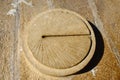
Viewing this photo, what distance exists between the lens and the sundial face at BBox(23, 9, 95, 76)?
185 centimetres

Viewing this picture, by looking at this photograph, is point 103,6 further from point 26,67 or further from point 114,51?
point 26,67

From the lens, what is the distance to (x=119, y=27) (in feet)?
7.28

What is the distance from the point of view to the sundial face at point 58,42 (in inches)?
72.9

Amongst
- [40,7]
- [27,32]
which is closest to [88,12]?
[40,7]

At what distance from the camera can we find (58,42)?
1910 millimetres

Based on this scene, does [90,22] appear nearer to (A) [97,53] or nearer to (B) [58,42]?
(A) [97,53]

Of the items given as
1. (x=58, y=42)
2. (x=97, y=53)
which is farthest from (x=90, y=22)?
(x=58, y=42)

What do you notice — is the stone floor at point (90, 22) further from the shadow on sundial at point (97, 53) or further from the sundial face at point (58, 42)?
the sundial face at point (58, 42)

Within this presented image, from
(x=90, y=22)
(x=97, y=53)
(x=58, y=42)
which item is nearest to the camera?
(x=58, y=42)

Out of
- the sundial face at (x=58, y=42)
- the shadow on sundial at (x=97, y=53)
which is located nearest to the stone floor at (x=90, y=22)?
the shadow on sundial at (x=97, y=53)

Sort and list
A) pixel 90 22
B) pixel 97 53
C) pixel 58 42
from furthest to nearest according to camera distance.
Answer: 1. pixel 90 22
2. pixel 97 53
3. pixel 58 42

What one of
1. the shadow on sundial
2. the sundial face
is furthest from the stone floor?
the sundial face

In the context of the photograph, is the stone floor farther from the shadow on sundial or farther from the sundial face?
the sundial face

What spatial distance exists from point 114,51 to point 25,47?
2.62 ft
